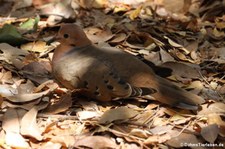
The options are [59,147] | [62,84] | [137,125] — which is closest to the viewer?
[59,147]

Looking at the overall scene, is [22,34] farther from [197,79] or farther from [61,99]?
[197,79]

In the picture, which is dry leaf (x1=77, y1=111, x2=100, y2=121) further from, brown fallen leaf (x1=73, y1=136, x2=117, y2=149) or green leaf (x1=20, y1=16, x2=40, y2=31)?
green leaf (x1=20, y1=16, x2=40, y2=31)

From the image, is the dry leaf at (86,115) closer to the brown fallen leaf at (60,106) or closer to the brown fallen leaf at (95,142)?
the brown fallen leaf at (60,106)

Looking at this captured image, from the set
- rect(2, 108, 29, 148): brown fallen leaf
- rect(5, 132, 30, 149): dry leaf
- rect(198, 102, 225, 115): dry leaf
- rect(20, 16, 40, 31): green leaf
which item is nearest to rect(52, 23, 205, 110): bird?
rect(198, 102, 225, 115): dry leaf

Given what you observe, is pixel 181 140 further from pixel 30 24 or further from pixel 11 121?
pixel 30 24

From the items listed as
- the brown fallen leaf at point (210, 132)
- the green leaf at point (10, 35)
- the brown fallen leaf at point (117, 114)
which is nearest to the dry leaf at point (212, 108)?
the brown fallen leaf at point (210, 132)

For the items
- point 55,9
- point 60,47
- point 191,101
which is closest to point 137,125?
point 191,101
